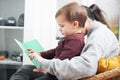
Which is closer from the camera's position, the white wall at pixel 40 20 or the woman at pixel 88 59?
the woman at pixel 88 59

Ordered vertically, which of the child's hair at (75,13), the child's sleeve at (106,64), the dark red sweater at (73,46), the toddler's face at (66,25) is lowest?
the child's sleeve at (106,64)

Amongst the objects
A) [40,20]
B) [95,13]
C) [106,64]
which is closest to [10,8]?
[40,20]

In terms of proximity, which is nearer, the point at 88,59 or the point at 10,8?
the point at 88,59

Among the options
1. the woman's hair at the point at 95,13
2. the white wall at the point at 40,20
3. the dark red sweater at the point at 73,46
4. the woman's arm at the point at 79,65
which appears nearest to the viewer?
the woman's arm at the point at 79,65

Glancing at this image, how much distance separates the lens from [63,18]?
1.19 m

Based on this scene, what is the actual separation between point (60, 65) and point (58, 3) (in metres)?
1.39

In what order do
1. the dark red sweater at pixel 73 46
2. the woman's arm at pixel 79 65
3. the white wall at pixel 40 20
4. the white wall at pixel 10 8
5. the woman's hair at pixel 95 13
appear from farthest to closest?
the white wall at pixel 10 8
the white wall at pixel 40 20
the woman's hair at pixel 95 13
the dark red sweater at pixel 73 46
the woman's arm at pixel 79 65

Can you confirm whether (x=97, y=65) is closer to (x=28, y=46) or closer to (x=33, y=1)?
(x=28, y=46)

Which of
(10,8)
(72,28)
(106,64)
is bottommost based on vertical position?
(106,64)

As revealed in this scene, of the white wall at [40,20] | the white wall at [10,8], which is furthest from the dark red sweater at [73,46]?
the white wall at [10,8]

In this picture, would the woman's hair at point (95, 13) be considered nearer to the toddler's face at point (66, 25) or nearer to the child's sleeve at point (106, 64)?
the toddler's face at point (66, 25)

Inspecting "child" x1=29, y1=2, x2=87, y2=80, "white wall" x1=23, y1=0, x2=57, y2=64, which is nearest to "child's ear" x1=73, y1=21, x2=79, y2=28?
"child" x1=29, y1=2, x2=87, y2=80

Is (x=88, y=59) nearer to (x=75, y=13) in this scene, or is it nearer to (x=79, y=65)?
(x=79, y=65)

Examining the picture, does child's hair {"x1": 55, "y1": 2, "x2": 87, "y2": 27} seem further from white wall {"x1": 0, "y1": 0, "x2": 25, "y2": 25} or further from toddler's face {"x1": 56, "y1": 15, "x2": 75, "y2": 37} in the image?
white wall {"x1": 0, "y1": 0, "x2": 25, "y2": 25}
